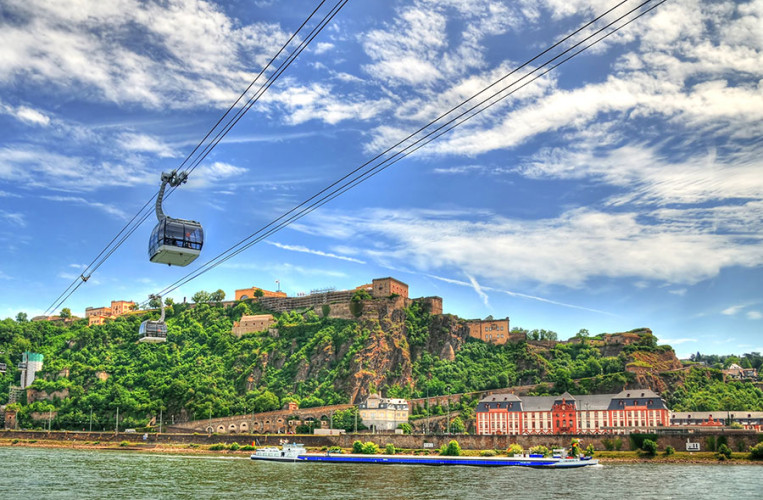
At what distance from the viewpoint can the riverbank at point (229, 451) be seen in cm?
6750

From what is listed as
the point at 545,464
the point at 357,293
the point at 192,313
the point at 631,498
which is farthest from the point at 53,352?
the point at 631,498

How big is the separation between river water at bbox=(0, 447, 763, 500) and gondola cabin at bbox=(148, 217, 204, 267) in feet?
46.7

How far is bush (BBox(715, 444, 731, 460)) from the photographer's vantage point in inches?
2645

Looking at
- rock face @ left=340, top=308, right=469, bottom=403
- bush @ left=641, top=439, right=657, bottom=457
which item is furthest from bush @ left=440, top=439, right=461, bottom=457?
rock face @ left=340, top=308, right=469, bottom=403

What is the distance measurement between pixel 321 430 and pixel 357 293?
37.6 meters

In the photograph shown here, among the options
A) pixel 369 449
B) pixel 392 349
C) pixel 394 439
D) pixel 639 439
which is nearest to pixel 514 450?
pixel 639 439

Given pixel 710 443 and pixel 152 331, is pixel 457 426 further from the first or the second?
Result: pixel 152 331

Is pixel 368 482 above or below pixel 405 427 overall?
above

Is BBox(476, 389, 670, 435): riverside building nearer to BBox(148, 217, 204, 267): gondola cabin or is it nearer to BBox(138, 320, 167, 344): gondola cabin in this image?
BBox(138, 320, 167, 344): gondola cabin

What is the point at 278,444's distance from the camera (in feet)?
308

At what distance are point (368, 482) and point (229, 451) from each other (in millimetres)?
46613

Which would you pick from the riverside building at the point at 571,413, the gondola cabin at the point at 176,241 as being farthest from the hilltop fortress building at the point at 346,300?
the gondola cabin at the point at 176,241

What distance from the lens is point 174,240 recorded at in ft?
103

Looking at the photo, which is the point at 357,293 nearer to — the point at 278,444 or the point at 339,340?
the point at 339,340
